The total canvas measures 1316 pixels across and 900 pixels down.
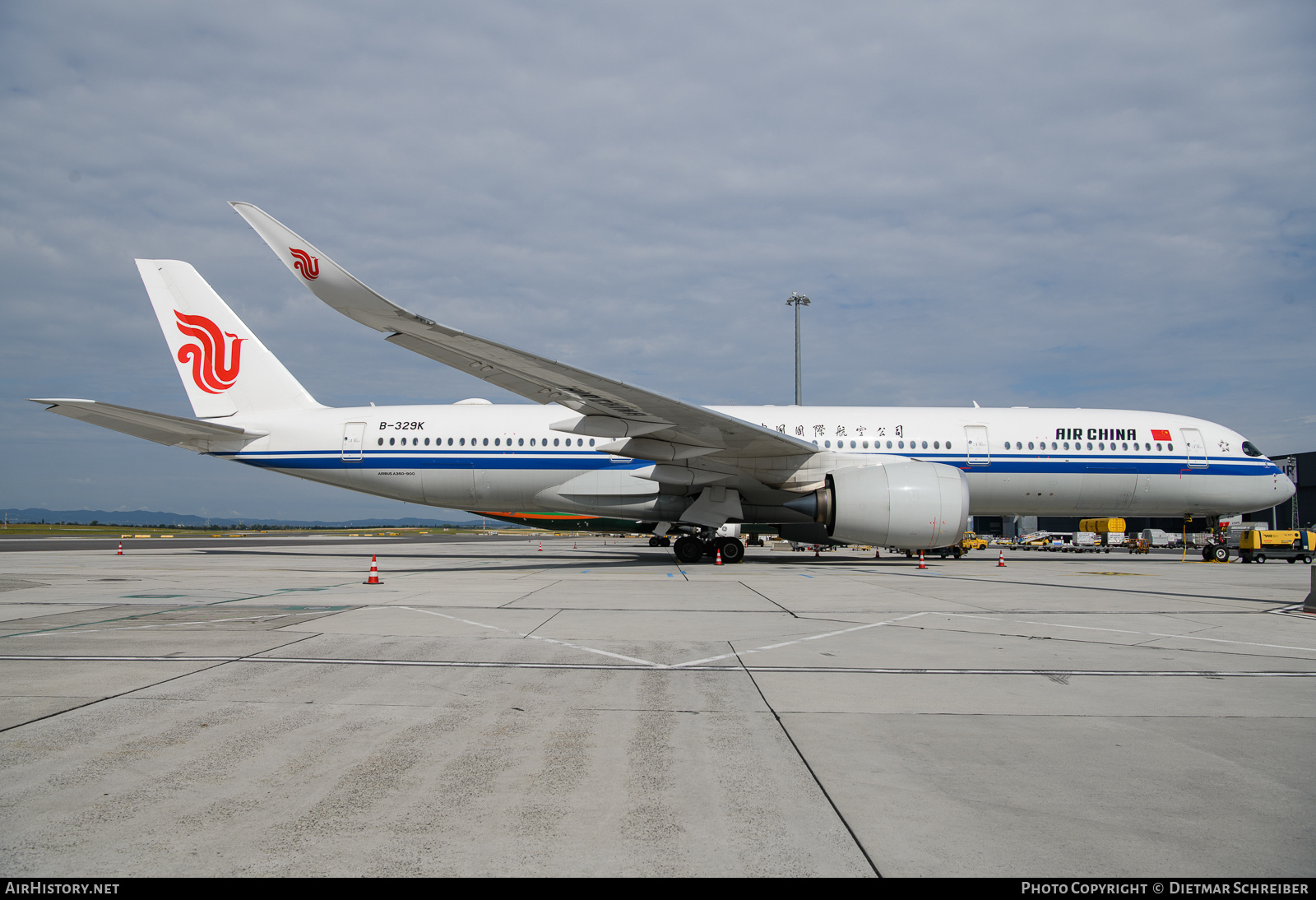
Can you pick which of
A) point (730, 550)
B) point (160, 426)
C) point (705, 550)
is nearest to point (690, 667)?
Result: point (705, 550)

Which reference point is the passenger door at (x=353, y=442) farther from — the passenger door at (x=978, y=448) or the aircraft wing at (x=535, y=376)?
the passenger door at (x=978, y=448)

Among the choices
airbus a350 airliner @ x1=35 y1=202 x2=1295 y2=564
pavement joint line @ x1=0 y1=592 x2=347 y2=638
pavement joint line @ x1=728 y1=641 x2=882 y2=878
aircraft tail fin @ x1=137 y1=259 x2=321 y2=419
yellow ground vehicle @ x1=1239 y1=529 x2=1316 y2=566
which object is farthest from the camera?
yellow ground vehicle @ x1=1239 y1=529 x2=1316 y2=566

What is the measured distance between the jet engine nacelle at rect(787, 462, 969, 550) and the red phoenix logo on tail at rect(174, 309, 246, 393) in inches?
587

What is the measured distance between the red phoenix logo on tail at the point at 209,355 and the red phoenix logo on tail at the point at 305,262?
9730 millimetres

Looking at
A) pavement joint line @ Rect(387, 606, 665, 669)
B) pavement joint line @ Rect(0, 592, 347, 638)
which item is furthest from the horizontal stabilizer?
pavement joint line @ Rect(387, 606, 665, 669)

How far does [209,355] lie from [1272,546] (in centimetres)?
3042

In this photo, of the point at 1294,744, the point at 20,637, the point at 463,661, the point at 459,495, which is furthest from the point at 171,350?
the point at 1294,744

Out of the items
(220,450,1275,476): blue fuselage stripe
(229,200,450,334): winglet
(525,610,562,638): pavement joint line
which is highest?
(229,200,450,334): winglet

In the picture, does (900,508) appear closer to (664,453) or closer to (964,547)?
(664,453)

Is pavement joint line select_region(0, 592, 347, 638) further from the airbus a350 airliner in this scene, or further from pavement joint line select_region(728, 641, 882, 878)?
the airbus a350 airliner

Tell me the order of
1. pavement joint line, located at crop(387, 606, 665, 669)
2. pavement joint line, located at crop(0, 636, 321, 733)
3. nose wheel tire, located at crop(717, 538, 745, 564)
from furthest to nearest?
1. nose wheel tire, located at crop(717, 538, 745, 564)
2. pavement joint line, located at crop(387, 606, 665, 669)
3. pavement joint line, located at crop(0, 636, 321, 733)

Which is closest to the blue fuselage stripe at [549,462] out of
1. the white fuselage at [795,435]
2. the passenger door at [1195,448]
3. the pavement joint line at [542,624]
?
the white fuselage at [795,435]

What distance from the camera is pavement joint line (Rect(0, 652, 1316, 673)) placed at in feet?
17.5

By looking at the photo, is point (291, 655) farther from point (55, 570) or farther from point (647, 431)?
point (55, 570)
